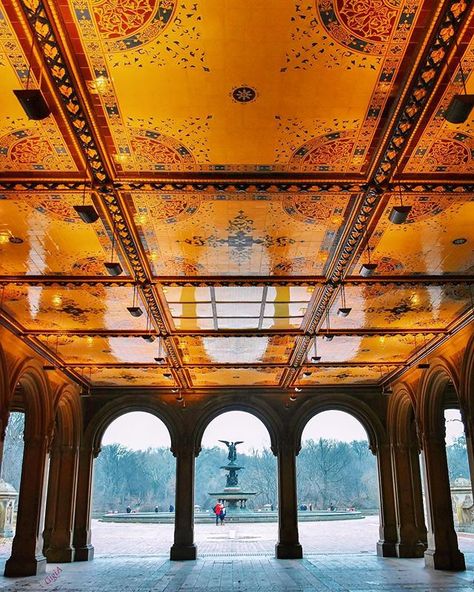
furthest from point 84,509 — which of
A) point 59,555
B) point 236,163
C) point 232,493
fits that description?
point 232,493

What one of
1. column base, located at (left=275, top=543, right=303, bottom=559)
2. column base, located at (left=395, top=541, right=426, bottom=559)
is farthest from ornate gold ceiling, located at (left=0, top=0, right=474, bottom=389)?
column base, located at (left=275, top=543, right=303, bottom=559)

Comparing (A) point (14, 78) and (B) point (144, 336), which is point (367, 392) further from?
(A) point (14, 78)

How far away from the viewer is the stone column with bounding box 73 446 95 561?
16234 millimetres

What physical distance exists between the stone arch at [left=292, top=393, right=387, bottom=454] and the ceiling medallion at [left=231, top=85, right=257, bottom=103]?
1409 centimetres

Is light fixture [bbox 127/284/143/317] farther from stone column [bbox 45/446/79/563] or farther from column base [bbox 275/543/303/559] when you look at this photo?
column base [bbox 275/543/303/559]

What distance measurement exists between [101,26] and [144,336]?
7.99m

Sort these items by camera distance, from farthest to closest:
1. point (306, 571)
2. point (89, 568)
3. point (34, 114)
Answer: point (89, 568)
point (306, 571)
point (34, 114)

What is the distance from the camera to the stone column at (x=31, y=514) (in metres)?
12.9

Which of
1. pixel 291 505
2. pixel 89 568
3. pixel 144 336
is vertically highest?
pixel 144 336

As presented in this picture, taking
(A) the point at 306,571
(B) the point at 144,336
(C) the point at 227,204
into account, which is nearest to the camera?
(C) the point at 227,204

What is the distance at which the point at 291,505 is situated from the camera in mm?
17094

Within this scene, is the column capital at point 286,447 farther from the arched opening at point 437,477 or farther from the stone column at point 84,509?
the stone column at point 84,509

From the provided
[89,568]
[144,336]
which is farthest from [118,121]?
[89,568]

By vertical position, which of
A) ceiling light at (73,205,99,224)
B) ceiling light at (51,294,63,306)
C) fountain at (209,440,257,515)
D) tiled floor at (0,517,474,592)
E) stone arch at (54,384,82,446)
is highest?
ceiling light at (51,294,63,306)
